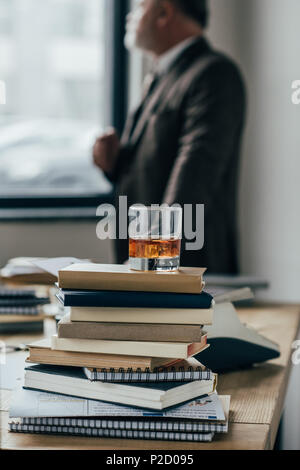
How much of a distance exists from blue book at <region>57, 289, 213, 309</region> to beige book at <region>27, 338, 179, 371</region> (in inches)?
2.5

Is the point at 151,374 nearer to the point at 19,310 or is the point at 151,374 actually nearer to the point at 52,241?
the point at 19,310

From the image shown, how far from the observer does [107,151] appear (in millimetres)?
2254

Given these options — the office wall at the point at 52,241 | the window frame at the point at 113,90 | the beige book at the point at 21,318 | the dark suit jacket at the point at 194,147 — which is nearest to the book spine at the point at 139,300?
the beige book at the point at 21,318

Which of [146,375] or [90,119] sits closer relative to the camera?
[146,375]

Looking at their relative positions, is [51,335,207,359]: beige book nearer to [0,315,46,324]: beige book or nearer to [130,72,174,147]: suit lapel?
[0,315,46,324]: beige book

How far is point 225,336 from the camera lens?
3.42 ft

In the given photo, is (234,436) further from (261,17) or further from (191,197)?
(261,17)

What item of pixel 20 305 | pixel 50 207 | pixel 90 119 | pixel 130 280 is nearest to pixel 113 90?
pixel 90 119

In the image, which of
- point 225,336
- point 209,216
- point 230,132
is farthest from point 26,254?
point 225,336

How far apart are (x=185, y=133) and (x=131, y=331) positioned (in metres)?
1.36

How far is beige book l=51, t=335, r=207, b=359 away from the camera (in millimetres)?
786

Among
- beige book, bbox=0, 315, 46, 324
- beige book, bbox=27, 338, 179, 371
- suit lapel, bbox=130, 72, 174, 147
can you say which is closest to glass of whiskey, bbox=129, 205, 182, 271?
beige book, bbox=27, 338, 179, 371

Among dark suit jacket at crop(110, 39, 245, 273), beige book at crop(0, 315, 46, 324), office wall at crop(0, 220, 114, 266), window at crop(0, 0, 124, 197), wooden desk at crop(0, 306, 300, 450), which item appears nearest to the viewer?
wooden desk at crop(0, 306, 300, 450)

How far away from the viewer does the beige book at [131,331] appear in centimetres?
79
